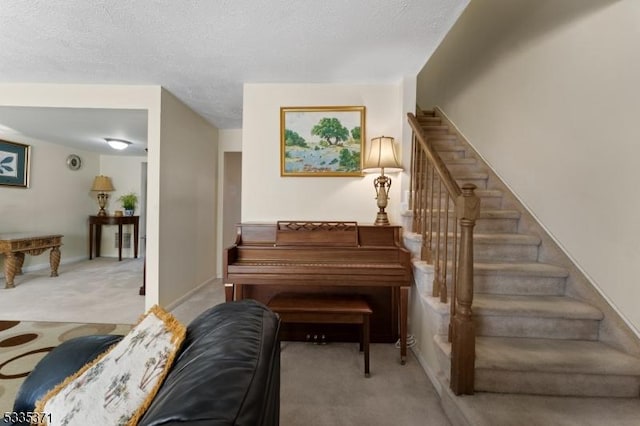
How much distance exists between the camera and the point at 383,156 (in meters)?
2.27

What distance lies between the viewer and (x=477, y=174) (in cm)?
281

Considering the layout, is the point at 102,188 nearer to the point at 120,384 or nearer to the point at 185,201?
the point at 185,201

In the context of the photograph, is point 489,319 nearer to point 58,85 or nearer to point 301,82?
point 301,82

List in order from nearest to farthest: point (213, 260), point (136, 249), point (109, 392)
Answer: point (109, 392) < point (213, 260) < point (136, 249)

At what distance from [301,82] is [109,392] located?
101 inches

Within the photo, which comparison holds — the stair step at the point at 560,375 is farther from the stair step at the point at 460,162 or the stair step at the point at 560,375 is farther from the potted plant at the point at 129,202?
the potted plant at the point at 129,202

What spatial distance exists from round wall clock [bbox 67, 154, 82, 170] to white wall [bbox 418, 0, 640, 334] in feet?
21.3

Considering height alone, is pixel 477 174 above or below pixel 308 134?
below

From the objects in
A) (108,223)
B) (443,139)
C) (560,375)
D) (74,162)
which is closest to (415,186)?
(443,139)

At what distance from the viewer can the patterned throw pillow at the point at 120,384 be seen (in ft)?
2.06

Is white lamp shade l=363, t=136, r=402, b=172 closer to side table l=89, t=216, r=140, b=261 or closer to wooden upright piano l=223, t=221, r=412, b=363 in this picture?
wooden upright piano l=223, t=221, r=412, b=363

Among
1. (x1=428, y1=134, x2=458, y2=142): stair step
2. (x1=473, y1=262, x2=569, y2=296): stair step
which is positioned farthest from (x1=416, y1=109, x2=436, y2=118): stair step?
(x1=473, y1=262, x2=569, y2=296): stair step

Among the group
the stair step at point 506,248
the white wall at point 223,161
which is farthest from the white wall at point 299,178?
the white wall at point 223,161

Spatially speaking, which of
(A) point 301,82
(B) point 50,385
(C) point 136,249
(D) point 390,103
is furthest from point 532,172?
(C) point 136,249
